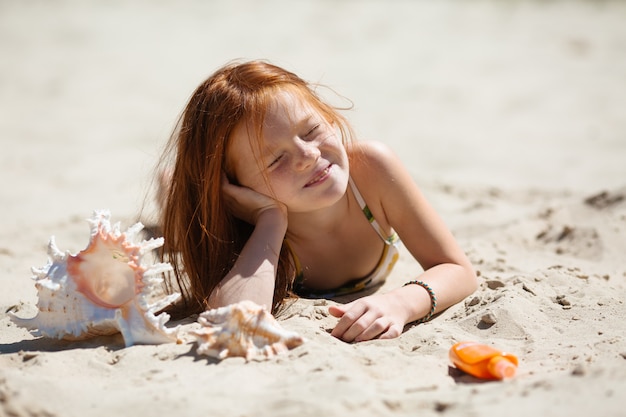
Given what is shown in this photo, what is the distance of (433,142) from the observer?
21.8 feet

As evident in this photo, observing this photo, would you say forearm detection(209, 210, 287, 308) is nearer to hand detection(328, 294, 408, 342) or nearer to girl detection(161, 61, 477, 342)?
girl detection(161, 61, 477, 342)

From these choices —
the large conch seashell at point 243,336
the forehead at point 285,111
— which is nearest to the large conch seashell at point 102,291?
the large conch seashell at point 243,336

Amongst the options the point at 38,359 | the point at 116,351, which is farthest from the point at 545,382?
the point at 38,359

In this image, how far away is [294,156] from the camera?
9.68ft

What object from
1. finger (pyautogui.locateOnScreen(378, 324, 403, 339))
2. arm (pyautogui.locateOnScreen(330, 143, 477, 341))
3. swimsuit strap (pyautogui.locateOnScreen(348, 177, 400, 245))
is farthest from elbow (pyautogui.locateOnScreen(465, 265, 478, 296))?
finger (pyautogui.locateOnScreen(378, 324, 403, 339))

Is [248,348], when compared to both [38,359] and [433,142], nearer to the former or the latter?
[38,359]

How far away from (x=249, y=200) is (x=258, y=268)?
0.32 metres

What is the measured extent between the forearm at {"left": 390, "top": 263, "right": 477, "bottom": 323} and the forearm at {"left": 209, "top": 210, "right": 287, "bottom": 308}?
0.51 m

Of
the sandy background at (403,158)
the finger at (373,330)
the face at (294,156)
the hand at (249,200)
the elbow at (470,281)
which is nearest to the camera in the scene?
the sandy background at (403,158)

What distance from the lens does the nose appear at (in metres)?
2.93

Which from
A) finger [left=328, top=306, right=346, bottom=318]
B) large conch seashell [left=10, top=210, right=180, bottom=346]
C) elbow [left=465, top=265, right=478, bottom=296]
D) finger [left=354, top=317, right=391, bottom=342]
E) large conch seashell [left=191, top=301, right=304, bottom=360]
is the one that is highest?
large conch seashell [left=10, top=210, right=180, bottom=346]

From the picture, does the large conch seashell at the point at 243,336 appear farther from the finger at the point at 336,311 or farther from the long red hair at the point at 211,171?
the long red hair at the point at 211,171

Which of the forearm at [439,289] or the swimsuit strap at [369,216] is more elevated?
the swimsuit strap at [369,216]

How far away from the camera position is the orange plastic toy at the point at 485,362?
7.43 feet
